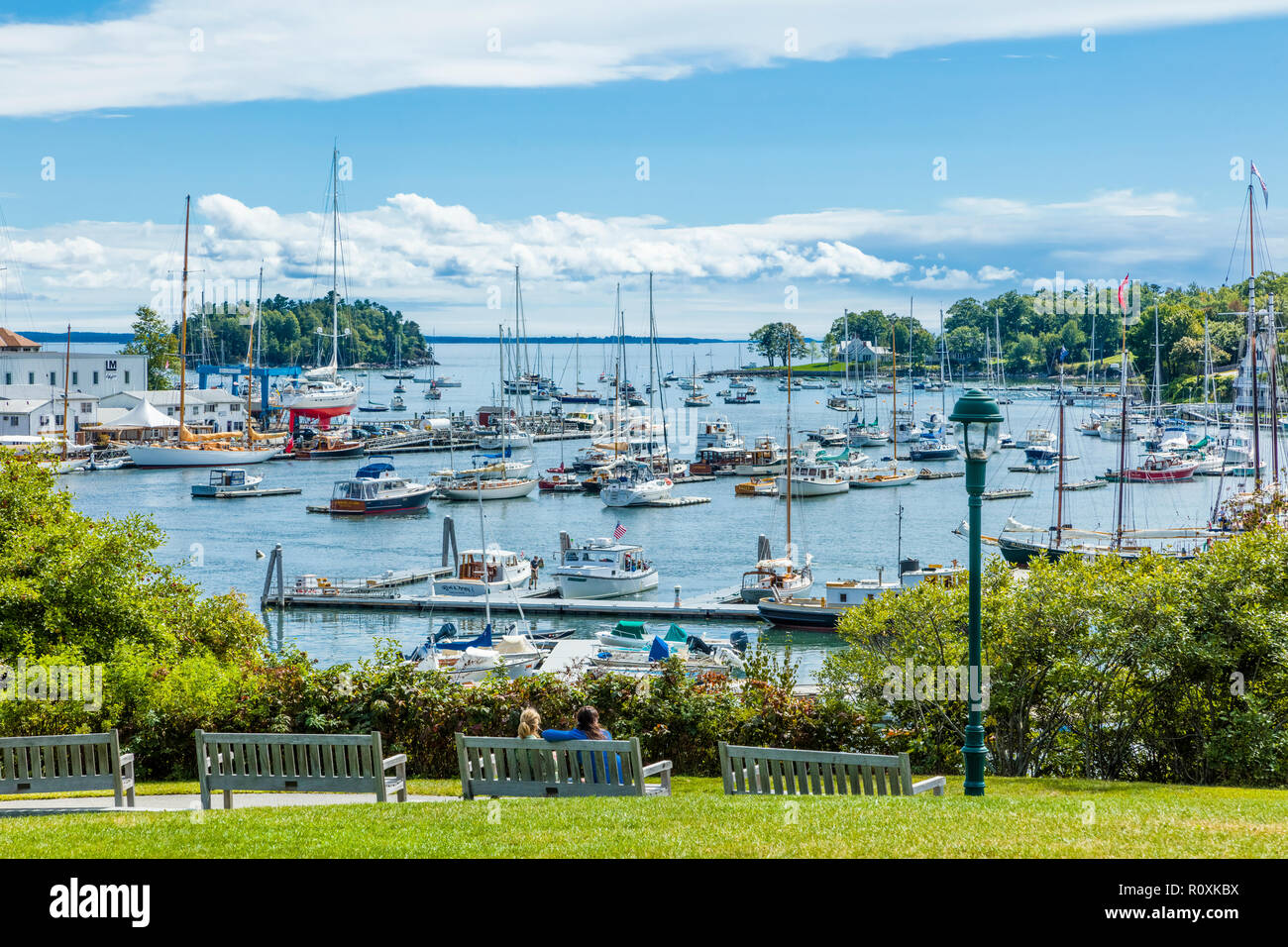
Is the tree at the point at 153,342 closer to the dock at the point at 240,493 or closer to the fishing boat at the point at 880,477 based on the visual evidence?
the dock at the point at 240,493

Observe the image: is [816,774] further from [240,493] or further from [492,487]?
[240,493]

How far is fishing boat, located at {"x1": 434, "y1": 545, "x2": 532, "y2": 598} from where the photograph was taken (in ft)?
163

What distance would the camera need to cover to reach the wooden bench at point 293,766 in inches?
475

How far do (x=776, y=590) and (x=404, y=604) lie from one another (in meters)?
14.5

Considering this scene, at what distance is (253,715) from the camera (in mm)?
15508

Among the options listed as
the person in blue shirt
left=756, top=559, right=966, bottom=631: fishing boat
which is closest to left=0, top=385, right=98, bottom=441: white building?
left=756, top=559, right=966, bottom=631: fishing boat

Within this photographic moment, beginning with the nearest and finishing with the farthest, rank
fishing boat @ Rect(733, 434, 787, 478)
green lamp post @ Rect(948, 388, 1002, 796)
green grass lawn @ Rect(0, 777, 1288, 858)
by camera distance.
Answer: green grass lawn @ Rect(0, 777, 1288, 858), green lamp post @ Rect(948, 388, 1002, 796), fishing boat @ Rect(733, 434, 787, 478)

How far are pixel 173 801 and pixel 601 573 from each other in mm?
37662

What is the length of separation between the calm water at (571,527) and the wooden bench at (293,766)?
28.1 meters

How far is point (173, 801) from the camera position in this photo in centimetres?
1362

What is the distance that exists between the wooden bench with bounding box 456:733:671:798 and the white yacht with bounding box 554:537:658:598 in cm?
3898

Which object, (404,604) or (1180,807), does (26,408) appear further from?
(1180,807)

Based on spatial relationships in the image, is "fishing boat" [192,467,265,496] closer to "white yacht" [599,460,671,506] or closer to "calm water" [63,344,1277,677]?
"calm water" [63,344,1277,677]
